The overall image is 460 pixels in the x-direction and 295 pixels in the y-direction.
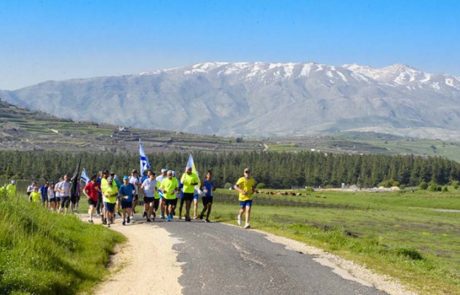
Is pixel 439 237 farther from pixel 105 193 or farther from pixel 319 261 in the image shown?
pixel 319 261

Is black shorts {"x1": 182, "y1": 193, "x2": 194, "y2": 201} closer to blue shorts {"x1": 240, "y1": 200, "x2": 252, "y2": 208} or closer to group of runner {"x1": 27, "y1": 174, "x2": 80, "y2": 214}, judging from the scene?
blue shorts {"x1": 240, "y1": 200, "x2": 252, "y2": 208}

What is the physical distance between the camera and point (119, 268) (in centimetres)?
1850

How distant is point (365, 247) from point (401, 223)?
4078 centimetres

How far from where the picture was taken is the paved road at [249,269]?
599 inches

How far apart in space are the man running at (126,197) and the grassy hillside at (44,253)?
880cm

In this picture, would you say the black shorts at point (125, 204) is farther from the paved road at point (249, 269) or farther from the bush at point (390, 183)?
the bush at point (390, 183)

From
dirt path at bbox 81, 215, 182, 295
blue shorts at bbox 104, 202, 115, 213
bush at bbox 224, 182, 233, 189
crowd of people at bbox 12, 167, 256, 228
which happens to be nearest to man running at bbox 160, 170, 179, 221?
crowd of people at bbox 12, 167, 256, 228

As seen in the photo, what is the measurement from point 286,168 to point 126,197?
5457 inches

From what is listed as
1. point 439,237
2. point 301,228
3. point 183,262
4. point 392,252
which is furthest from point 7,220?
point 439,237

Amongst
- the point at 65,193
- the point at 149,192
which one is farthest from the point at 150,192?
the point at 65,193

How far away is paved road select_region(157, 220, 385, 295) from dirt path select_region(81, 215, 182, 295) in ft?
1.19

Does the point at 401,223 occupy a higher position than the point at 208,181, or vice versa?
the point at 208,181

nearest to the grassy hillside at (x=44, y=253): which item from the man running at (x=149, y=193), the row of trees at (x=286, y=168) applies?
the man running at (x=149, y=193)

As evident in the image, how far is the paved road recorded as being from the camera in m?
15.2
